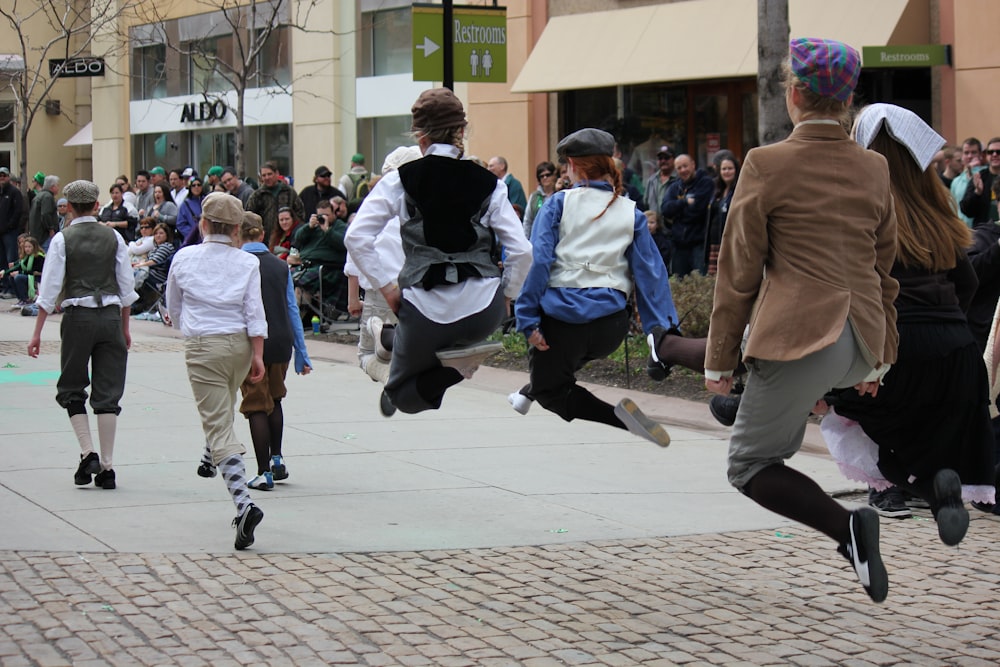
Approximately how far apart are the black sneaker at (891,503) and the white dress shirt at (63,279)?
4641mm

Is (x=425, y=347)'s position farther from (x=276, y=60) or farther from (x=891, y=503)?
(x=276, y=60)

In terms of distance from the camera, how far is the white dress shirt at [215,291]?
720 centimetres

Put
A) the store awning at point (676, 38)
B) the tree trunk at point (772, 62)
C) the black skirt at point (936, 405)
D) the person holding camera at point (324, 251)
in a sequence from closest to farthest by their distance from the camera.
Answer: the black skirt at point (936, 405), the tree trunk at point (772, 62), the person holding camera at point (324, 251), the store awning at point (676, 38)

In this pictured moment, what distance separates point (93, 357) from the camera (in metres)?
8.67

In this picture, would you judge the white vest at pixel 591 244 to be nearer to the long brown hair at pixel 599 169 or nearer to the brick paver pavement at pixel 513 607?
the long brown hair at pixel 599 169

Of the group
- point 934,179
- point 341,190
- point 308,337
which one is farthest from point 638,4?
point 934,179

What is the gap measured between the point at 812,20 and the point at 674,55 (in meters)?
2.37

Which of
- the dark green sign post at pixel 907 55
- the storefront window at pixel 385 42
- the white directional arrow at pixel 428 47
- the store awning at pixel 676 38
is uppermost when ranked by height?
the storefront window at pixel 385 42

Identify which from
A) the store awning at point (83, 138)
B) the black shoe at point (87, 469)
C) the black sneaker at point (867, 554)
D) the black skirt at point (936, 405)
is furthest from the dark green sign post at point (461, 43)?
the store awning at point (83, 138)

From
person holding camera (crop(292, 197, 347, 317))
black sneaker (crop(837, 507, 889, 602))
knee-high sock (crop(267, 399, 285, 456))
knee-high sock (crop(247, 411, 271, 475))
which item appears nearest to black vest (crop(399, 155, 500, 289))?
black sneaker (crop(837, 507, 889, 602))

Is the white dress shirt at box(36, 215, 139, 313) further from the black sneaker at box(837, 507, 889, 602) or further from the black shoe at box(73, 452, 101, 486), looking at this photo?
the black sneaker at box(837, 507, 889, 602)

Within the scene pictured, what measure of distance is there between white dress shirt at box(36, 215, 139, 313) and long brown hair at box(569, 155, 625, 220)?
3.08m

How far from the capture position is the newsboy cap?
7.25 metres

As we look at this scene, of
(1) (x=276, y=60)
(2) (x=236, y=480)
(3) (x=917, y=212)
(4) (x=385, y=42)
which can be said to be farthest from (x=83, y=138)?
(3) (x=917, y=212)
